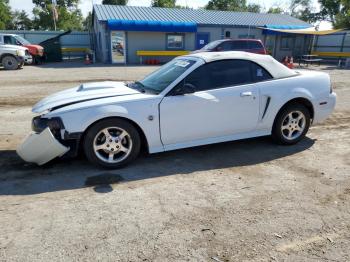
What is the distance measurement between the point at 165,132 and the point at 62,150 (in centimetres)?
138

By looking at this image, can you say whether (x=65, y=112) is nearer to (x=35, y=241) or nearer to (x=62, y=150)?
(x=62, y=150)

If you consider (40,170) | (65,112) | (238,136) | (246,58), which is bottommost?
(40,170)

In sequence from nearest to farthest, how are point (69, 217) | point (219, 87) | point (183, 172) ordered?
point (69, 217) → point (183, 172) → point (219, 87)

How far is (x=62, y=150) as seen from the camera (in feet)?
13.1

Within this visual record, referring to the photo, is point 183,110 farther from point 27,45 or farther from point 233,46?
point 27,45

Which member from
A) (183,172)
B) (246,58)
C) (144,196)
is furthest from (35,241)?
(246,58)

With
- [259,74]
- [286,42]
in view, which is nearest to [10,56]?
[259,74]

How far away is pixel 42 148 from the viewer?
13.1 ft

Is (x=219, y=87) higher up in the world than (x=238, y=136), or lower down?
higher up

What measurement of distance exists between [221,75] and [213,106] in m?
0.53

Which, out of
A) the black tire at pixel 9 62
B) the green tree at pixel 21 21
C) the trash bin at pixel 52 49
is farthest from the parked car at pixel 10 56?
the green tree at pixel 21 21

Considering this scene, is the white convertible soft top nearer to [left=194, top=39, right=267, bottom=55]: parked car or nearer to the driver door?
the driver door

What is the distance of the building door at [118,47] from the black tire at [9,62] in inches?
301

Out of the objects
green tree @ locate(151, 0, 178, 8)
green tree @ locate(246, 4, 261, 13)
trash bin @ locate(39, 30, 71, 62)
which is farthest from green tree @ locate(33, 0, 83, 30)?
green tree @ locate(246, 4, 261, 13)
